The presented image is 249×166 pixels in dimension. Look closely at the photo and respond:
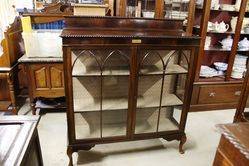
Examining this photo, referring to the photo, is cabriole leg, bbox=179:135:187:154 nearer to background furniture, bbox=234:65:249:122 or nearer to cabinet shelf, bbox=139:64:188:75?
background furniture, bbox=234:65:249:122

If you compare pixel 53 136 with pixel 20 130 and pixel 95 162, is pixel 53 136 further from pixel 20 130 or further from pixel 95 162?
pixel 20 130

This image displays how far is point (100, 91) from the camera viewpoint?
204cm

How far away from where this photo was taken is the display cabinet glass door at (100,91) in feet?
6.07

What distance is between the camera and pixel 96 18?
1.88 metres

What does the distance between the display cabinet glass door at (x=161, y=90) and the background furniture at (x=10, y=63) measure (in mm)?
1492

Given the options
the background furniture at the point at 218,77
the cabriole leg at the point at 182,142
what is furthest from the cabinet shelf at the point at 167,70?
the background furniture at the point at 218,77

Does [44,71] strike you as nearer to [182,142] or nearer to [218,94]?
[182,142]

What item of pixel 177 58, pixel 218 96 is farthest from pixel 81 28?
pixel 218 96

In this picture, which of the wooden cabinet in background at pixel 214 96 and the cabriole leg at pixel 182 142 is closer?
the cabriole leg at pixel 182 142

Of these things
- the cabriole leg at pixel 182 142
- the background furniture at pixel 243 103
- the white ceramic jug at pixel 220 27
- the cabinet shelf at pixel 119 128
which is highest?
the white ceramic jug at pixel 220 27

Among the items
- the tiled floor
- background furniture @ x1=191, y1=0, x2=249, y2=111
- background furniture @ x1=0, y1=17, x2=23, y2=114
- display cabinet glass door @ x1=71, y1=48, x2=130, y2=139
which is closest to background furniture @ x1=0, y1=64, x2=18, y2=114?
background furniture @ x1=0, y1=17, x2=23, y2=114

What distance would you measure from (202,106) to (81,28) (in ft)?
6.72

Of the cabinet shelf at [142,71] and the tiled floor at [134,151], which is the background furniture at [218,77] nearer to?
the tiled floor at [134,151]

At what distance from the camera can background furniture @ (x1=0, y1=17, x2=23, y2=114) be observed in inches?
98.8
